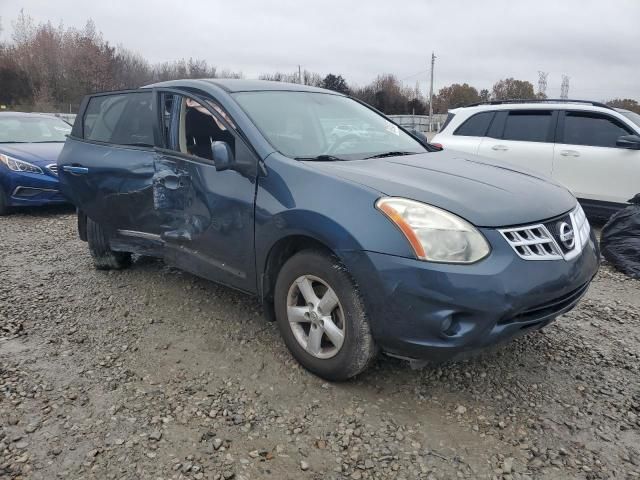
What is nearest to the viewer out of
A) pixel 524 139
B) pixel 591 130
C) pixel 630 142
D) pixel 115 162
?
pixel 115 162

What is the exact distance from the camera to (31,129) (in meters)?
8.12

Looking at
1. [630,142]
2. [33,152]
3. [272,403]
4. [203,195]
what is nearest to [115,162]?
[203,195]

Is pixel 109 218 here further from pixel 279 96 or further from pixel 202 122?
pixel 279 96

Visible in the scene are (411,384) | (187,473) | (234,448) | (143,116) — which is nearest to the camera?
(187,473)

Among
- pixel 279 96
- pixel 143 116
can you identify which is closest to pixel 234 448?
pixel 279 96

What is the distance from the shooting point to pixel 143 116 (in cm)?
401

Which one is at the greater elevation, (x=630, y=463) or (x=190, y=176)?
(x=190, y=176)

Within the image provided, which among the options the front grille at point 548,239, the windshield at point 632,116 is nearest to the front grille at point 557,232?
the front grille at point 548,239

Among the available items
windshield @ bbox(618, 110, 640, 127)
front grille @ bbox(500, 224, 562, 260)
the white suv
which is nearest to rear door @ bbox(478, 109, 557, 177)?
the white suv

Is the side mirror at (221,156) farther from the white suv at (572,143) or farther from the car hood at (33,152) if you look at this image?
the car hood at (33,152)

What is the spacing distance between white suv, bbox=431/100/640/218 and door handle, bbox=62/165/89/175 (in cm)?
460

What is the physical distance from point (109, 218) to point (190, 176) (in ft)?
3.95

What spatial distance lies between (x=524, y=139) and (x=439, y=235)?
5.39 meters

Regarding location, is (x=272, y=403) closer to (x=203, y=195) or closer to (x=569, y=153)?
(x=203, y=195)
